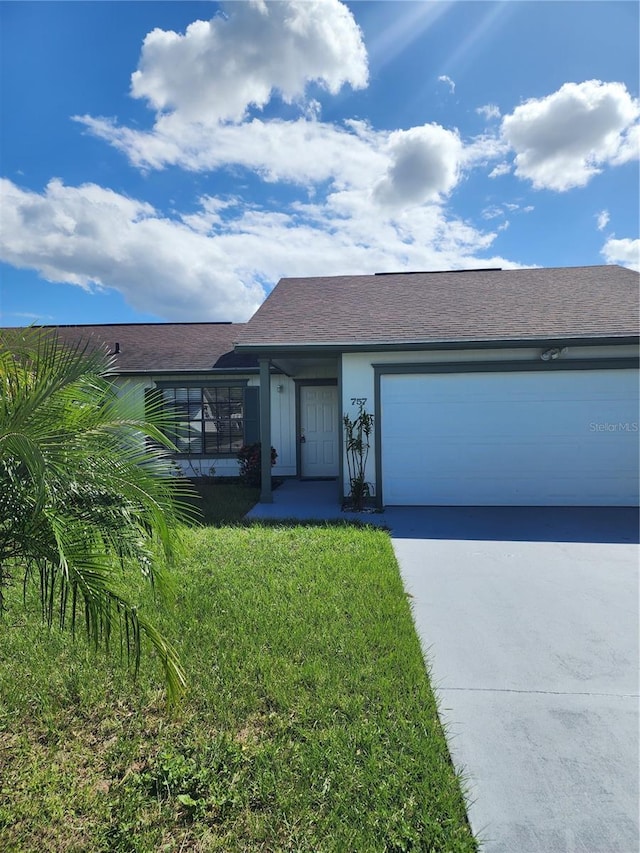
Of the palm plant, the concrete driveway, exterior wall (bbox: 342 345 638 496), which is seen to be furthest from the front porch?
the palm plant

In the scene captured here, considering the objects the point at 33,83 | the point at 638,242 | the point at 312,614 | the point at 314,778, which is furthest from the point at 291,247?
the point at 314,778

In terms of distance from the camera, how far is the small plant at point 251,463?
962cm

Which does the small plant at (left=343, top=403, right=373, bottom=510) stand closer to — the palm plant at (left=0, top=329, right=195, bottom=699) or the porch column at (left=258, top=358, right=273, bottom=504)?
the porch column at (left=258, top=358, right=273, bottom=504)

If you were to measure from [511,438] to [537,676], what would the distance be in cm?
544

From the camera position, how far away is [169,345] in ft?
39.8

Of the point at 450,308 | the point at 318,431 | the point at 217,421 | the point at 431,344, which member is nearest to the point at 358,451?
the point at 431,344

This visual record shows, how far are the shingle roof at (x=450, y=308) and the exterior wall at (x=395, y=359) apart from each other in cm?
33

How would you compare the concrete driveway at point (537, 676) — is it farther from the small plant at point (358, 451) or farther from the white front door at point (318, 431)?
the white front door at point (318, 431)

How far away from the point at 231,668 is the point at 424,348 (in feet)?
20.0

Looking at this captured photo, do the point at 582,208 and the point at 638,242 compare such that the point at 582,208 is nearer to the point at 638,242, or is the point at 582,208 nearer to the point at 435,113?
the point at 638,242

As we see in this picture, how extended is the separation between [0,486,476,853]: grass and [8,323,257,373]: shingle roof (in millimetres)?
7917

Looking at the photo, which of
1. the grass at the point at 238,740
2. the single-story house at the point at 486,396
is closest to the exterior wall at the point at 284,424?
the single-story house at the point at 486,396

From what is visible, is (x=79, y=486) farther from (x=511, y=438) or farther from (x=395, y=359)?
(x=511, y=438)

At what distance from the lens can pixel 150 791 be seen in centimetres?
193
